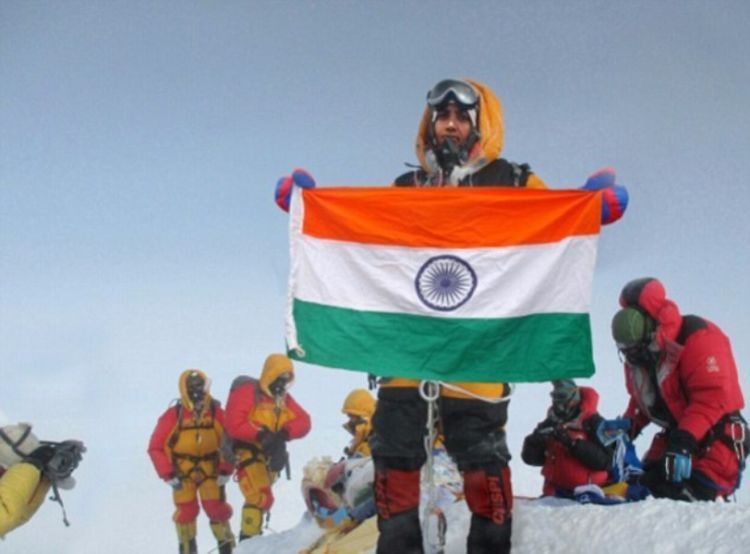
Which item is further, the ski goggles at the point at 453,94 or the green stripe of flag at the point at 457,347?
the ski goggles at the point at 453,94

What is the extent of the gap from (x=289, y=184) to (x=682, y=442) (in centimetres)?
342

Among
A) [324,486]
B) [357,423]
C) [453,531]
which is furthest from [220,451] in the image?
[453,531]

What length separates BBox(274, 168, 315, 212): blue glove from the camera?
16.8 ft

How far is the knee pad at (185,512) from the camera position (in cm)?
1205

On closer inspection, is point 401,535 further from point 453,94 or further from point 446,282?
point 453,94

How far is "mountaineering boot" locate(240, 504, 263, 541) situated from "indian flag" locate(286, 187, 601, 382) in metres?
7.15

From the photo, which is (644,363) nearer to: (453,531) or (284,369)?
(453,531)

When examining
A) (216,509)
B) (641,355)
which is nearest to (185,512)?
(216,509)

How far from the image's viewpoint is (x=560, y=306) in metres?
4.71

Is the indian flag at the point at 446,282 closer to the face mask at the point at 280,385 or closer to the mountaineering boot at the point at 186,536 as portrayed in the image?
the face mask at the point at 280,385

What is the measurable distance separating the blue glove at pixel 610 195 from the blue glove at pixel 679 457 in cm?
214

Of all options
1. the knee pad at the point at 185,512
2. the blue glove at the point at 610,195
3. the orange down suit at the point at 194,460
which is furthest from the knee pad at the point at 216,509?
the blue glove at the point at 610,195

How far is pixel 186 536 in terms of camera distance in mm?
12156

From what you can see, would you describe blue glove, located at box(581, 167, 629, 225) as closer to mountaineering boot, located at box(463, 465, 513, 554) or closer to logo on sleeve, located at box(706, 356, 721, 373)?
mountaineering boot, located at box(463, 465, 513, 554)
